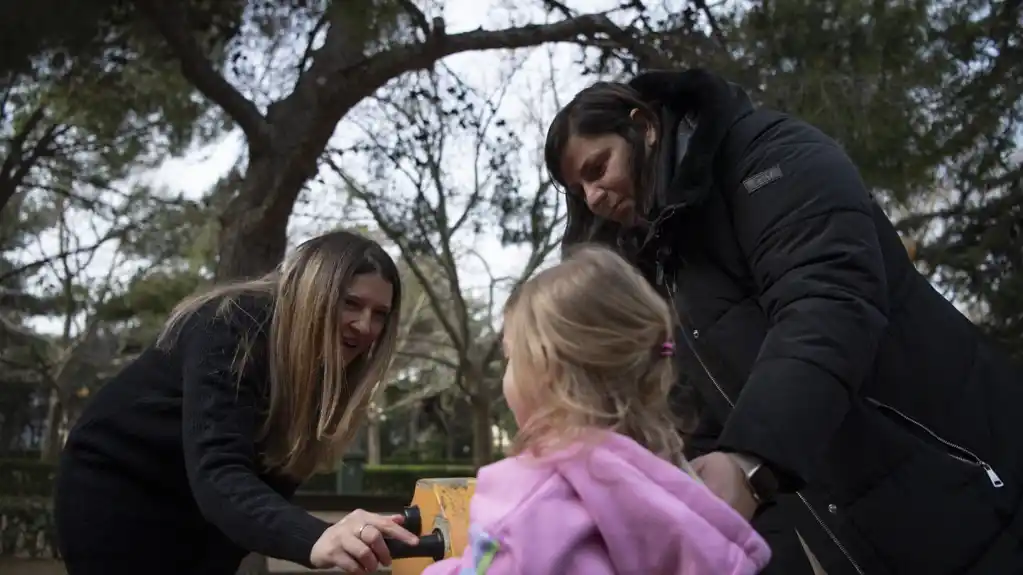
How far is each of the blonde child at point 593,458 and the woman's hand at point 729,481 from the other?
0.15 feet

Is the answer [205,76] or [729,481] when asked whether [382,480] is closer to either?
[205,76]

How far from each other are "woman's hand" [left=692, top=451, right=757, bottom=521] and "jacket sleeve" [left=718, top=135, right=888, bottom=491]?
23 mm

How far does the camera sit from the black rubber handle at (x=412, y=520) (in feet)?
6.23

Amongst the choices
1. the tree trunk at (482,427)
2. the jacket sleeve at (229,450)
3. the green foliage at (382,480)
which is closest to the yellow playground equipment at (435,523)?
the jacket sleeve at (229,450)

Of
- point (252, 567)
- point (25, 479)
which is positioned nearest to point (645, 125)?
point (252, 567)

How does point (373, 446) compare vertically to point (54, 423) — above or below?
below

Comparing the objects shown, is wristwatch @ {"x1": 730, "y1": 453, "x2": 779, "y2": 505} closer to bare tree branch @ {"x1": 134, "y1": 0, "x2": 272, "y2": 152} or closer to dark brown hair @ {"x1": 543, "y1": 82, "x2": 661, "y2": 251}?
dark brown hair @ {"x1": 543, "y1": 82, "x2": 661, "y2": 251}

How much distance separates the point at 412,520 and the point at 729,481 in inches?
34.1

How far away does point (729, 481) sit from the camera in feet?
4.02

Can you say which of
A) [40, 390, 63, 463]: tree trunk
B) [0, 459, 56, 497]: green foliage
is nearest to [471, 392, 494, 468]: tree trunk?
[0, 459, 56, 497]: green foliage

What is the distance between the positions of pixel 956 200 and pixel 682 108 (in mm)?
7461

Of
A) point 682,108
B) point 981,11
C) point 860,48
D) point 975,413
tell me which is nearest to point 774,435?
point 975,413

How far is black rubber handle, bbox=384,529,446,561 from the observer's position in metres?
1.70

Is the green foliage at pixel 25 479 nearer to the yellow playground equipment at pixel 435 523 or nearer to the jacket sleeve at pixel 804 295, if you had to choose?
the yellow playground equipment at pixel 435 523
